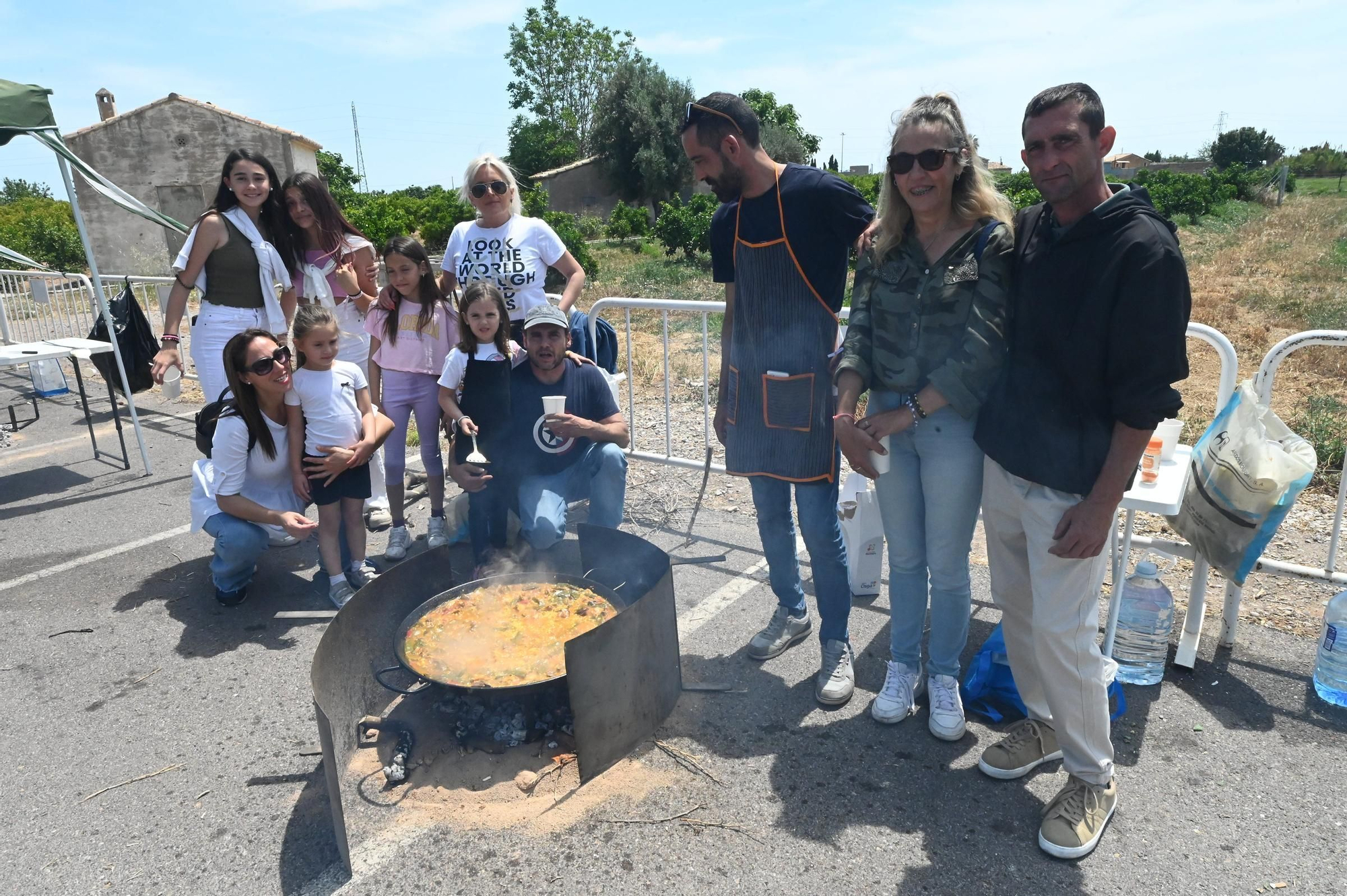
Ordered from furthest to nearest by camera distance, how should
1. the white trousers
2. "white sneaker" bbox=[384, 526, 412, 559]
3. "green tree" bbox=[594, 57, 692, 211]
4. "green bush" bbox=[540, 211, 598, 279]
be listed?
"green tree" bbox=[594, 57, 692, 211], "green bush" bbox=[540, 211, 598, 279], "white sneaker" bbox=[384, 526, 412, 559], the white trousers

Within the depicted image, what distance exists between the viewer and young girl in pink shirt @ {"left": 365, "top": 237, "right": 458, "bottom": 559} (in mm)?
4598

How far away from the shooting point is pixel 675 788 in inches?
111

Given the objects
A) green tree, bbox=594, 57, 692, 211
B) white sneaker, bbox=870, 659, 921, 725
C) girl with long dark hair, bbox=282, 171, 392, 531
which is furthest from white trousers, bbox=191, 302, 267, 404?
green tree, bbox=594, 57, 692, 211

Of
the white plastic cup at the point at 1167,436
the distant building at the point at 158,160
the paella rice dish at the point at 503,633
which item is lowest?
the paella rice dish at the point at 503,633

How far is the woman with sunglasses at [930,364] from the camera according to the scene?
2520 millimetres

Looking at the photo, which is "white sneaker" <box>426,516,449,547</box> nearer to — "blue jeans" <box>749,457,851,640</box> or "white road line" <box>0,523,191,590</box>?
"white road line" <box>0,523,191,590</box>

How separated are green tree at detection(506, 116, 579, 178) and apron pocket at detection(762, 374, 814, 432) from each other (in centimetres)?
5423

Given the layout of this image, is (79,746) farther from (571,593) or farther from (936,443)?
(936,443)

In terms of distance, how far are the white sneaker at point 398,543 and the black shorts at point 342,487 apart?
0.64 metres

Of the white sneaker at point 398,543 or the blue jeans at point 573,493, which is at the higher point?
the blue jeans at point 573,493

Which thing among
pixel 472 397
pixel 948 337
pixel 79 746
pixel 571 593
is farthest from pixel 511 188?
pixel 79 746

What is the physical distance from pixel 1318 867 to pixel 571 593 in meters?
2.79

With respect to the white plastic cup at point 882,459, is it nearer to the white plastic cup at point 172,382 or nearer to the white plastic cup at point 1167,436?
the white plastic cup at point 1167,436

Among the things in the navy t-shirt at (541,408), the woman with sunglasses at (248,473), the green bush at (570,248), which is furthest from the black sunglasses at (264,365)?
the green bush at (570,248)
